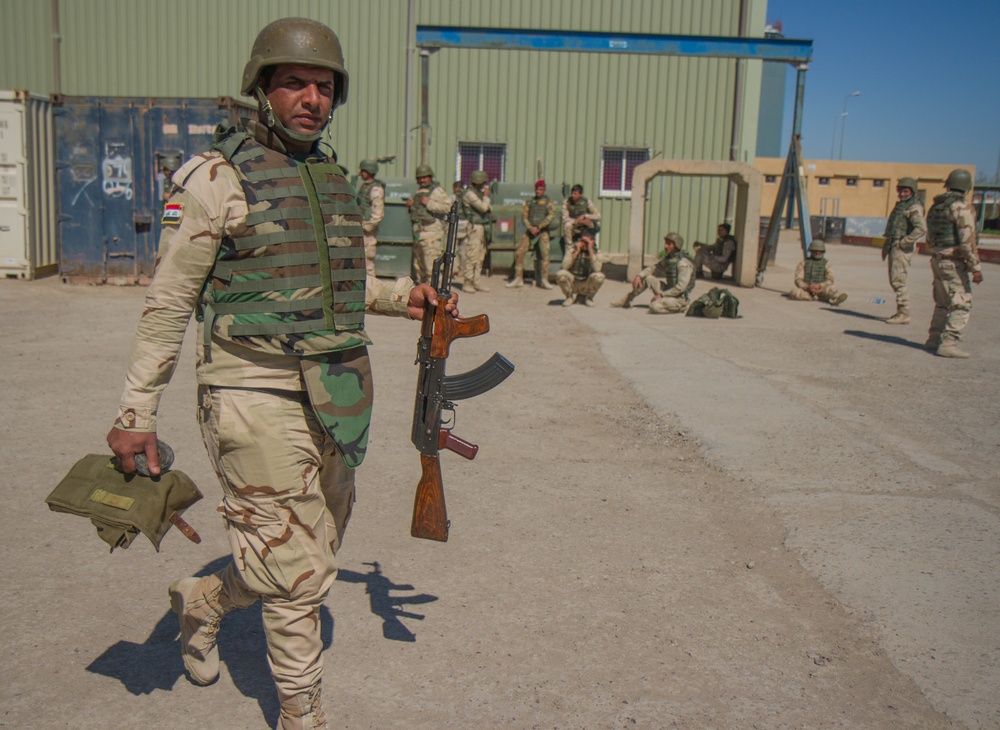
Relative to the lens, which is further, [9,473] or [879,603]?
[9,473]

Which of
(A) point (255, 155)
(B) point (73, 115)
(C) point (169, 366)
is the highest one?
(B) point (73, 115)

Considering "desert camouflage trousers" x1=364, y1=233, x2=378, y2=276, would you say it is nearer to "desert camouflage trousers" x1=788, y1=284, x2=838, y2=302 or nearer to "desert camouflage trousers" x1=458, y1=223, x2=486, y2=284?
"desert camouflage trousers" x1=458, y1=223, x2=486, y2=284

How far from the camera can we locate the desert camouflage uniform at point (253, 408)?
7.83 feet

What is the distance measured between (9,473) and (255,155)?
10.6 feet

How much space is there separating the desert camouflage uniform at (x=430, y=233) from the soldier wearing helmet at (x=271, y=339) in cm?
1071

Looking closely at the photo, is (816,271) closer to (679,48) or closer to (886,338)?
(886,338)

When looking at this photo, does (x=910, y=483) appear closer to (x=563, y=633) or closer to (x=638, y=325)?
(x=563, y=633)

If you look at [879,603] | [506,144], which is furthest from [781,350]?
[506,144]

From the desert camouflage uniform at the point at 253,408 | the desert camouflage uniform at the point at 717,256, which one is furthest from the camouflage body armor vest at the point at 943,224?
the desert camouflage uniform at the point at 253,408

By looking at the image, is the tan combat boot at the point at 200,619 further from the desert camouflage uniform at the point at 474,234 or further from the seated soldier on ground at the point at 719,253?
the seated soldier on ground at the point at 719,253

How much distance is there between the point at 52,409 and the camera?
6.06 meters

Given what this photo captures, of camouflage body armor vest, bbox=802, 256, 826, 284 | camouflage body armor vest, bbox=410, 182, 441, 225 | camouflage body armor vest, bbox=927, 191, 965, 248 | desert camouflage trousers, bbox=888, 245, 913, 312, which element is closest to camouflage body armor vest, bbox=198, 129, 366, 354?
camouflage body armor vest, bbox=927, 191, 965, 248

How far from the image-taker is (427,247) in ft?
44.4

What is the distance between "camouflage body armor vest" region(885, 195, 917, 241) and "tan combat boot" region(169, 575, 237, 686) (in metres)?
11.1
